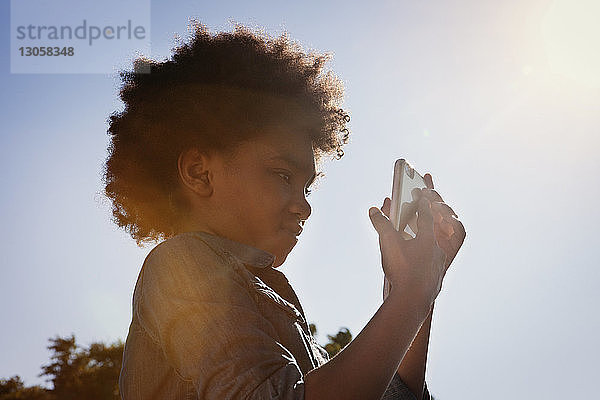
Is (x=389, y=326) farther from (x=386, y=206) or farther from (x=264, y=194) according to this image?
(x=386, y=206)

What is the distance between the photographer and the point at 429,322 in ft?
8.55

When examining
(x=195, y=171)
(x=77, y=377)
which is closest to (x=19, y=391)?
(x=77, y=377)

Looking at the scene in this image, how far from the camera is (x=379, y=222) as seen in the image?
198 centimetres

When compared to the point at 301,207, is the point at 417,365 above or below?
below

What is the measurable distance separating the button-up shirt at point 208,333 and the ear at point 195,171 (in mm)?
300

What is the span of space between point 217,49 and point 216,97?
0.31 metres

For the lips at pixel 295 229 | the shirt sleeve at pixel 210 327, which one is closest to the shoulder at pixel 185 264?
the shirt sleeve at pixel 210 327

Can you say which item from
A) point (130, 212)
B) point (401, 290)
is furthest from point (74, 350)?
point (401, 290)

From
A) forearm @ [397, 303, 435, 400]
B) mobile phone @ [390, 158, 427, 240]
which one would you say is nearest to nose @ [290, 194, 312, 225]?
mobile phone @ [390, 158, 427, 240]

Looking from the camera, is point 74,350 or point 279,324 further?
point 74,350

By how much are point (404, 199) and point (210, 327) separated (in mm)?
1032

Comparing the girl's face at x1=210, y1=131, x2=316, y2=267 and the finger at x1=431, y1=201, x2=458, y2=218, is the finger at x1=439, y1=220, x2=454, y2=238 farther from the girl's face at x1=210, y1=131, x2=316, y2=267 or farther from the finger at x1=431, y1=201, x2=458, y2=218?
the girl's face at x1=210, y1=131, x2=316, y2=267

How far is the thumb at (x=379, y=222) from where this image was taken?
196 cm

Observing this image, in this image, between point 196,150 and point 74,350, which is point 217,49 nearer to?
point 196,150
